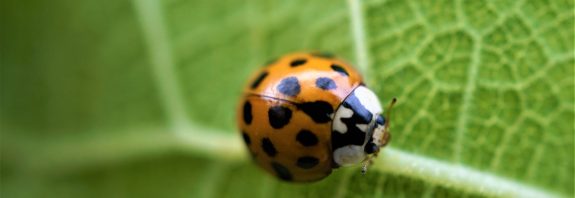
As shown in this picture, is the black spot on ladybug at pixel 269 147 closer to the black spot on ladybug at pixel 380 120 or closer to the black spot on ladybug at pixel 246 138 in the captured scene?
the black spot on ladybug at pixel 246 138

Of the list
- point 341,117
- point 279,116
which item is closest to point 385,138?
point 341,117

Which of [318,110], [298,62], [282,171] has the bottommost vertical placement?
[282,171]

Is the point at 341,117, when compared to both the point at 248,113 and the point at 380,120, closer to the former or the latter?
the point at 380,120

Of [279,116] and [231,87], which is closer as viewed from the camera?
[279,116]

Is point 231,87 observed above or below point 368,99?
above

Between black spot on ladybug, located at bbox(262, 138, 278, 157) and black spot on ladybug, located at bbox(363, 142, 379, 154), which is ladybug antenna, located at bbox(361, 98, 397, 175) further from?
black spot on ladybug, located at bbox(262, 138, 278, 157)

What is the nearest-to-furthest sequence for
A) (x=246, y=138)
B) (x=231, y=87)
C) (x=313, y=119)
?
1. (x=313, y=119)
2. (x=246, y=138)
3. (x=231, y=87)
